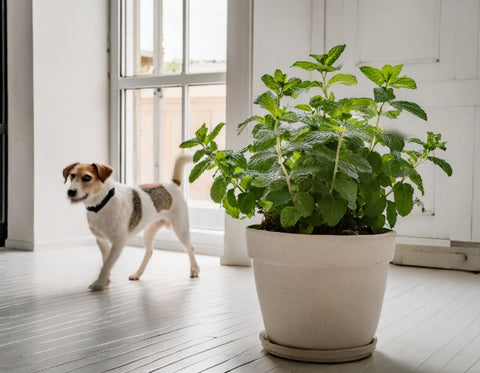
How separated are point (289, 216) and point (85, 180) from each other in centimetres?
131

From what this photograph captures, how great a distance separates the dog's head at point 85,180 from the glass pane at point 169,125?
118 centimetres

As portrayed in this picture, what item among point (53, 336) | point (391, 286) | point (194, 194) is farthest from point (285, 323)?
point (194, 194)

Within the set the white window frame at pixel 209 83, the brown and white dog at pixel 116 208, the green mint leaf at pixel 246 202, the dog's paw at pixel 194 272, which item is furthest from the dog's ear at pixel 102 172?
the green mint leaf at pixel 246 202

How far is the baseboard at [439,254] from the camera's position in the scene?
307 cm

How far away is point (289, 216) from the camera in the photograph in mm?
1543

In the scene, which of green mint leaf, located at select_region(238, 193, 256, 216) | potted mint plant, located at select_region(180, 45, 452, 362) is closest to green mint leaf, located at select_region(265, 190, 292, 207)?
potted mint plant, located at select_region(180, 45, 452, 362)

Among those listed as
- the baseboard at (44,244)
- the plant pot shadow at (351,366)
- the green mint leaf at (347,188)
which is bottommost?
the baseboard at (44,244)

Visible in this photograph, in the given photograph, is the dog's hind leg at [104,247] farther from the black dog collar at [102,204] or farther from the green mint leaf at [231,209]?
the green mint leaf at [231,209]

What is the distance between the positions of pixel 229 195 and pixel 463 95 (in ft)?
5.60

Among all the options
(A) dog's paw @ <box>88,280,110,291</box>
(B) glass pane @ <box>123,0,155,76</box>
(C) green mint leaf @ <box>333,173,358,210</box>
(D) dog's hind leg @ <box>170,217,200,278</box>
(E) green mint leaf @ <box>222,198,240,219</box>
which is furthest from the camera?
Result: (B) glass pane @ <box>123,0,155,76</box>

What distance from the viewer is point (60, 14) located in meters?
3.78

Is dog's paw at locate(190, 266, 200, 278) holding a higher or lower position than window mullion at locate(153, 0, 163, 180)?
lower

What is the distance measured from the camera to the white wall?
3.67 metres

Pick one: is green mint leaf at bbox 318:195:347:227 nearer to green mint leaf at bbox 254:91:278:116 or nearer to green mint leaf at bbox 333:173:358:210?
green mint leaf at bbox 333:173:358:210
